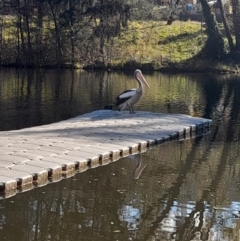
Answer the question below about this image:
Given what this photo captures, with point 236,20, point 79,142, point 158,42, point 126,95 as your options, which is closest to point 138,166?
point 79,142

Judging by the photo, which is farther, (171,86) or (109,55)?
(109,55)

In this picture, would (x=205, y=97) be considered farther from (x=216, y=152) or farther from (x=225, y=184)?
(x=225, y=184)

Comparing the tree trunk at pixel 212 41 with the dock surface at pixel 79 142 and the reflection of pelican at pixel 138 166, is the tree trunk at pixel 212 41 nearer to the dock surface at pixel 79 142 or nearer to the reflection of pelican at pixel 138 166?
the dock surface at pixel 79 142


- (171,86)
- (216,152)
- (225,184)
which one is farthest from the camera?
(171,86)

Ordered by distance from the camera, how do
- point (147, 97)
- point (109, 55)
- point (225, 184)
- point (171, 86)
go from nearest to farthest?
point (225, 184) → point (147, 97) → point (171, 86) → point (109, 55)

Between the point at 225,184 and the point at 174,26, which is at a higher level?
the point at 174,26

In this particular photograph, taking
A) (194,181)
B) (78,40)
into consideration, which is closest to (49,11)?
(78,40)

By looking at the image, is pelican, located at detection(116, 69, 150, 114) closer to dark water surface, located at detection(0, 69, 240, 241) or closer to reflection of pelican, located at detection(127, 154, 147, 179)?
dark water surface, located at detection(0, 69, 240, 241)

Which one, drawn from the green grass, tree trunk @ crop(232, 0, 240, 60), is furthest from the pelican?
tree trunk @ crop(232, 0, 240, 60)

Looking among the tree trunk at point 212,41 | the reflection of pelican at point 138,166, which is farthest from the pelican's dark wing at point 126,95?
the tree trunk at point 212,41

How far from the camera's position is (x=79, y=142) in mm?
12070

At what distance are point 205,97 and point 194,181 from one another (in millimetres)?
15029

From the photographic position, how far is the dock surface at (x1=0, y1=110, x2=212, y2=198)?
9.49m

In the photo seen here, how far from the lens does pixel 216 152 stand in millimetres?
13398
